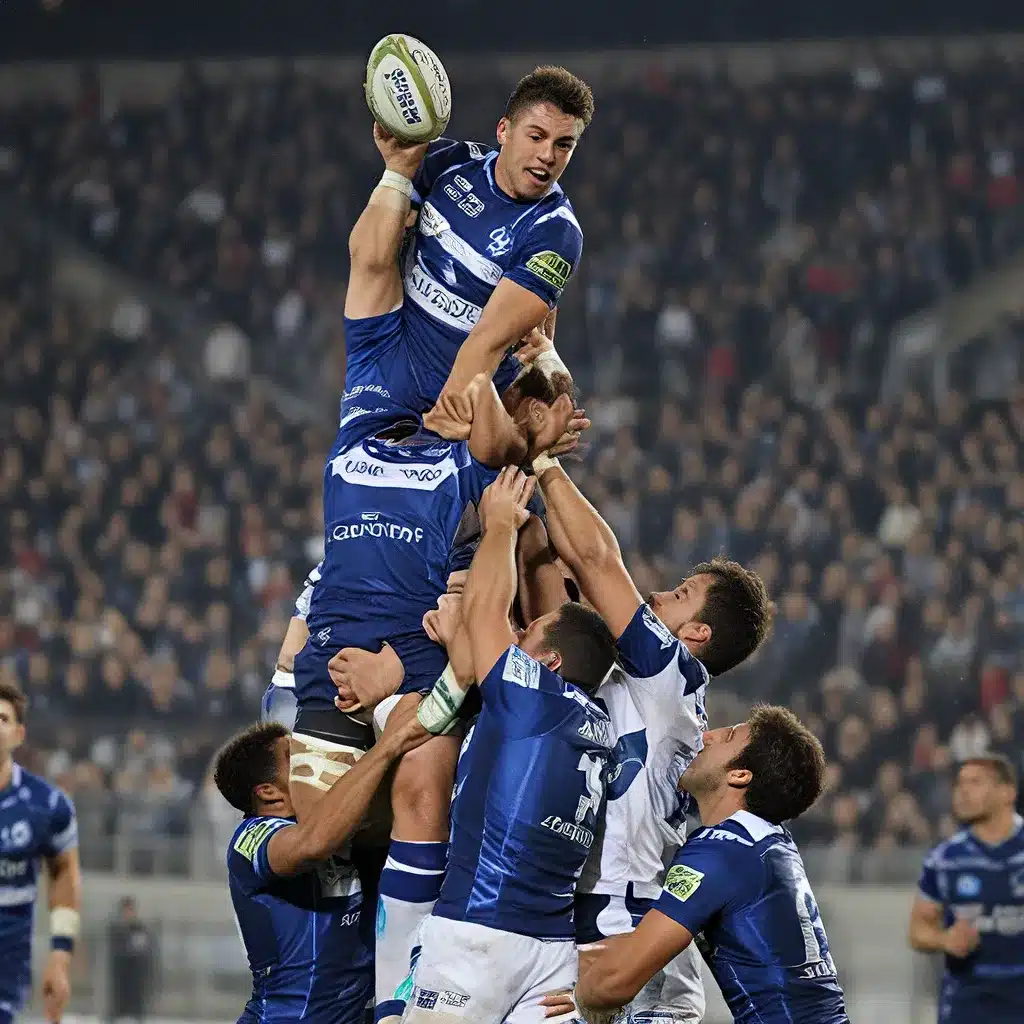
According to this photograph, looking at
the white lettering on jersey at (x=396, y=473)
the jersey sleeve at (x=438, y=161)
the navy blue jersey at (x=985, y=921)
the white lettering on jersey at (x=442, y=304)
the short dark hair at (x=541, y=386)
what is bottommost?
the navy blue jersey at (x=985, y=921)

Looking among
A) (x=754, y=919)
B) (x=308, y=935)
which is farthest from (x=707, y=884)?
(x=308, y=935)

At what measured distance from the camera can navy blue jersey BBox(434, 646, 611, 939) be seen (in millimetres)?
4746

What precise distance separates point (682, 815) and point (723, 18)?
17.5 m

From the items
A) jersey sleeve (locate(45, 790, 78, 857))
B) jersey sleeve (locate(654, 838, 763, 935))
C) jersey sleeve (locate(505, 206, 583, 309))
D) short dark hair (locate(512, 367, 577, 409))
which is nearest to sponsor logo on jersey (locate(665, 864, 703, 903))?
jersey sleeve (locate(654, 838, 763, 935))

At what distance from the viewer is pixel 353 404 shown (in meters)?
5.62

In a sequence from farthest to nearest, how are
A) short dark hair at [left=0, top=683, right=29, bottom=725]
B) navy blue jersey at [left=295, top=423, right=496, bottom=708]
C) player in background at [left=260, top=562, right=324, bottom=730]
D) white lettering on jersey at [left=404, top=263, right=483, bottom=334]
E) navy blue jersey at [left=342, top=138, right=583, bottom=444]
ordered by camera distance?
short dark hair at [left=0, top=683, right=29, bottom=725] → player in background at [left=260, top=562, right=324, bottom=730] → white lettering on jersey at [left=404, top=263, right=483, bottom=334] → navy blue jersey at [left=342, top=138, right=583, bottom=444] → navy blue jersey at [left=295, top=423, right=496, bottom=708]

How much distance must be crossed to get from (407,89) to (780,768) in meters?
2.40

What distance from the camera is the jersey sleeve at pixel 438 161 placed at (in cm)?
567

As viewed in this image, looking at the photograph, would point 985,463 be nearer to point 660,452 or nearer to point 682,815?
point 660,452

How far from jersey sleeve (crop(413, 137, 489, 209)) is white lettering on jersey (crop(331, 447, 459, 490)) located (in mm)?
933

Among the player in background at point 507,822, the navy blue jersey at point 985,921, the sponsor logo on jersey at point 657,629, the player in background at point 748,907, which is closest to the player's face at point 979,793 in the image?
the navy blue jersey at point 985,921

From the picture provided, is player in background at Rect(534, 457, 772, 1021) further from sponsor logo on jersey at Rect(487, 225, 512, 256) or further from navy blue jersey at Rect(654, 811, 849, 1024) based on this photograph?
sponsor logo on jersey at Rect(487, 225, 512, 256)

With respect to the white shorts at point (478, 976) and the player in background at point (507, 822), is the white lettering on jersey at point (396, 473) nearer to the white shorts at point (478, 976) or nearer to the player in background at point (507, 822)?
the player in background at point (507, 822)

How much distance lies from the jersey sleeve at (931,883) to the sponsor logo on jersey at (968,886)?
107 mm
